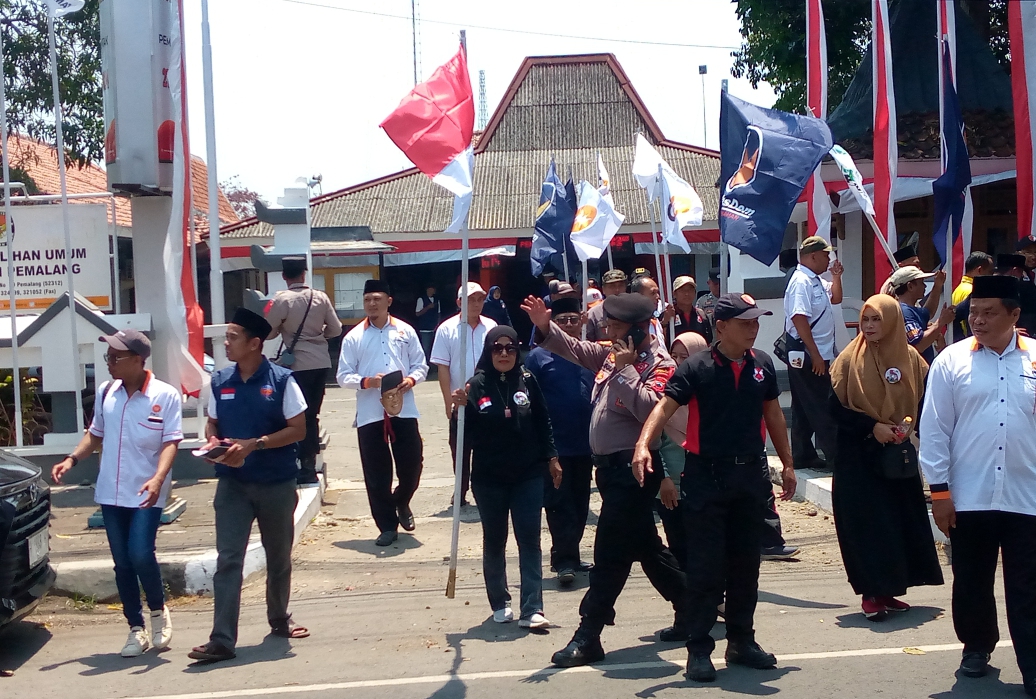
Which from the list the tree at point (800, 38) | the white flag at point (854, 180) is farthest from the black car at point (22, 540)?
the tree at point (800, 38)

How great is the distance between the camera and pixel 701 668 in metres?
5.04

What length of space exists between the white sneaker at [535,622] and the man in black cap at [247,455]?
148 centimetres

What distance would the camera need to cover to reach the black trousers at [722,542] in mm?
5082

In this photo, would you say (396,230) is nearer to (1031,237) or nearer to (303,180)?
(303,180)

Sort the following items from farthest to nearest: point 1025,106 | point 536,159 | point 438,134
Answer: point 536,159 → point 1025,106 → point 438,134

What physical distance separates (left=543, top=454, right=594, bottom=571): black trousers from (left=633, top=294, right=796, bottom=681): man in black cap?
1.81 metres

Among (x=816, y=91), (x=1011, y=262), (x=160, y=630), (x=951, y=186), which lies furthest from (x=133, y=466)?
(x=816, y=91)

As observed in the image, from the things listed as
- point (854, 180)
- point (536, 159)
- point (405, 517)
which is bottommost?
point (405, 517)

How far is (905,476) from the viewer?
5.92 meters

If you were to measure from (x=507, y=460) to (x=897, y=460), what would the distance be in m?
2.20

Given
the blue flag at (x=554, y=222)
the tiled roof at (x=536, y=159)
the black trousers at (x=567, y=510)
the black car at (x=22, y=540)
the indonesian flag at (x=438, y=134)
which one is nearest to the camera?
the black car at (x=22, y=540)

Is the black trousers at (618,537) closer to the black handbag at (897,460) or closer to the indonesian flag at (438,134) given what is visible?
the black handbag at (897,460)

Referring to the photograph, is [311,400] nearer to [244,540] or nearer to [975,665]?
[244,540]

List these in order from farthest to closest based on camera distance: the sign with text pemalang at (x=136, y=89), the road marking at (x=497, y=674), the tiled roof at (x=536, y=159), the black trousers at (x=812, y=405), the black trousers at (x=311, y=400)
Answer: the tiled roof at (x=536, y=159) → the black trousers at (x=311, y=400) → the black trousers at (x=812, y=405) → the sign with text pemalang at (x=136, y=89) → the road marking at (x=497, y=674)
